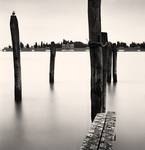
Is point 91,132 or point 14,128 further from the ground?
point 91,132

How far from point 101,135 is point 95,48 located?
2.59m

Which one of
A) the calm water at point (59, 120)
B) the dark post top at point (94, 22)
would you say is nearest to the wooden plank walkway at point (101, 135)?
the calm water at point (59, 120)

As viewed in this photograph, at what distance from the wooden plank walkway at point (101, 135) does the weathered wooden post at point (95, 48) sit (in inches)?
45.2

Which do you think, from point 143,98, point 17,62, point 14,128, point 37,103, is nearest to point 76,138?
point 14,128

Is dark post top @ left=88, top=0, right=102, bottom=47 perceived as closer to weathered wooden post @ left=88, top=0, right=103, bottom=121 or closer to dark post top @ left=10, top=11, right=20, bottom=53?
weathered wooden post @ left=88, top=0, right=103, bottom=121

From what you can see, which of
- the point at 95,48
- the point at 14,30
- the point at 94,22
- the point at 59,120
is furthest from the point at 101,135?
the point at 14,30

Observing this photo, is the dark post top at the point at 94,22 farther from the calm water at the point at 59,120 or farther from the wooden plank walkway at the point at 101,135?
the calm water at the point at 59,120

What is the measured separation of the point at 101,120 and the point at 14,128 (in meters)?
3.21

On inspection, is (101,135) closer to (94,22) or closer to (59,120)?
(94,22)

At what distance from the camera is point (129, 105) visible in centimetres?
1231

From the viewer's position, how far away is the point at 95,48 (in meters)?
7.41

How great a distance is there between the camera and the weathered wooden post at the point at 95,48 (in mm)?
7352

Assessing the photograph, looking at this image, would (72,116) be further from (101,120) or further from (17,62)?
(101,120)

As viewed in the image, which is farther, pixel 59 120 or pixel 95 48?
pixel 59 120
